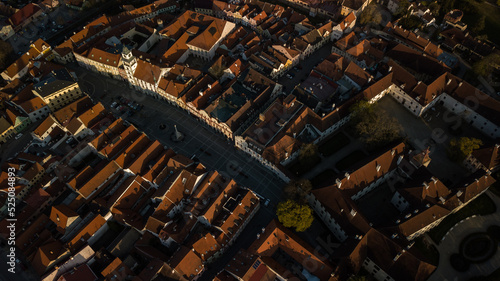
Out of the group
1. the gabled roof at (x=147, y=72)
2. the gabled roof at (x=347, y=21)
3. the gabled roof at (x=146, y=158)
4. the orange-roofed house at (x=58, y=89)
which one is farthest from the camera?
the gabled roof at (x=347, y=21)

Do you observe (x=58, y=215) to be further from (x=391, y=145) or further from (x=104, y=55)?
(x=391, y=145)

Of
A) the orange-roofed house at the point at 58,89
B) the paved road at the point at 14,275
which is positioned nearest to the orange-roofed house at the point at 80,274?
the paved road at the point at 14,275

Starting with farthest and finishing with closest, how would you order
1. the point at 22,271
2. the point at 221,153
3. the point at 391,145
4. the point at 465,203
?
the point at 221,153, the point at 391,145, the point at 465,203, the point at 22,271

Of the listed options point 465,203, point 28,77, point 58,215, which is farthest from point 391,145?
point 28,77

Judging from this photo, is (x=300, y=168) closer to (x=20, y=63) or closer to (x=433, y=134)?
(x=433, y=134)

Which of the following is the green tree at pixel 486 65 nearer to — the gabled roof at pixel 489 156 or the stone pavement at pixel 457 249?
the gabled roof at pixel 489 156
